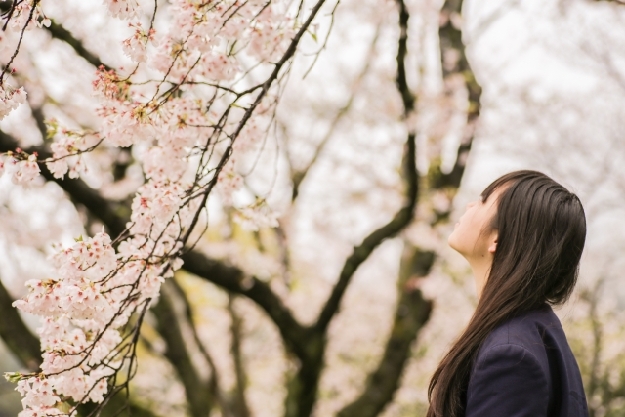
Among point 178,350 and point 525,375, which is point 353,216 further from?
point 525,375

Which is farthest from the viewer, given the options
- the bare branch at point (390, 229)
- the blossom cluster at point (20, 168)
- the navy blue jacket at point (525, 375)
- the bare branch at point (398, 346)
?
the bare branch at point (398, 346)

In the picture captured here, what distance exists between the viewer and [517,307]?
1.33 metres

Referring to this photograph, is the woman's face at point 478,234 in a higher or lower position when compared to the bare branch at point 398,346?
lower

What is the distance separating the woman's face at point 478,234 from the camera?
1.45 meters

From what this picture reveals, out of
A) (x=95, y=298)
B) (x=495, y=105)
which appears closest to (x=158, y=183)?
(x=95, y=298)

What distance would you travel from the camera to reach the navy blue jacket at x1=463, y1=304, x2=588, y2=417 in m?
1.17

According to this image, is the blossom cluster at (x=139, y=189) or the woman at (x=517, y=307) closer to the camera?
the woman at (x=517, y=307)

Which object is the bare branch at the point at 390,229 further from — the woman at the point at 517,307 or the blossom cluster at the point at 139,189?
the woman at the point at 517,307

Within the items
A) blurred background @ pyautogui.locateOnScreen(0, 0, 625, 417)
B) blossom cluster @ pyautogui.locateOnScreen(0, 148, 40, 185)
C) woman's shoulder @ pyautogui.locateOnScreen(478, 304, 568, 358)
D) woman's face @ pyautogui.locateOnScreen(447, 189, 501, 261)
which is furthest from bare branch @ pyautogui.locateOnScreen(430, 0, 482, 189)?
blossom cluster @ pyautogui.locateOnScreen(0, 148, 40, 185)

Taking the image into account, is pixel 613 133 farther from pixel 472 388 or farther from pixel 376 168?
pixel 472 388

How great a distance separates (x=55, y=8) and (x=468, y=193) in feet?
16.5

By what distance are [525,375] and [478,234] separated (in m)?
0.38

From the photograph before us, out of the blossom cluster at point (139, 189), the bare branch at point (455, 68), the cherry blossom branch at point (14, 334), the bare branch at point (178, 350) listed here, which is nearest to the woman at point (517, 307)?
the blossom cluster at point (139, 189)

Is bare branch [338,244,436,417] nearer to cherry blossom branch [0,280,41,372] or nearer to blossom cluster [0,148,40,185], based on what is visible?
cherry blossom branch [0,280,41,372]
